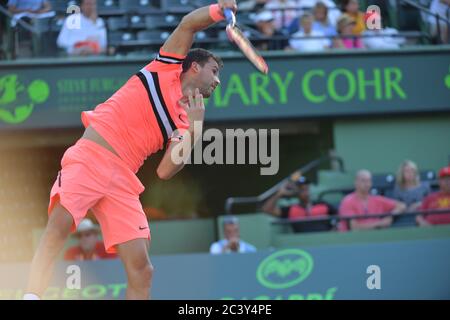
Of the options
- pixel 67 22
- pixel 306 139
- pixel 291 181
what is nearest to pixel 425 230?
pixel 291 181

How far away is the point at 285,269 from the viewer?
37.9ft

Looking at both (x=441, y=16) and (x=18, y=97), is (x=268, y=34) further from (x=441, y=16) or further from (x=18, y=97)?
(x=18, y=97)

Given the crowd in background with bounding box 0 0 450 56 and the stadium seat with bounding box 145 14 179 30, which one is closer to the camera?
the crowd in background with bounding box 0 0 450 56

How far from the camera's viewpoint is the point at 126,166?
282 inches

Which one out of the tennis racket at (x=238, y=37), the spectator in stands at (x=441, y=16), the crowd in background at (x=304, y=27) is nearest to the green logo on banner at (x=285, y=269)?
the crowd in background at (x=304, y=27)

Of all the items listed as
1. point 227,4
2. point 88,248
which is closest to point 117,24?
point 88,248

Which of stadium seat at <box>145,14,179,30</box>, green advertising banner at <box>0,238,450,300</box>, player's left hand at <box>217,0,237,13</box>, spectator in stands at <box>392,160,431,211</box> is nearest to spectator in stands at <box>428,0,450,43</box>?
spectator in stands at <box>392,160,431,211</box>

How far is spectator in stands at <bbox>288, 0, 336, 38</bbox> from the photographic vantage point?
1470cm

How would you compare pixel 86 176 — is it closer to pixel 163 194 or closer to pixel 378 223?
pixel 378 223

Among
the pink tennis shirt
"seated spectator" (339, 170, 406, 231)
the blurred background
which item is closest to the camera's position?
the pink tennis shirt

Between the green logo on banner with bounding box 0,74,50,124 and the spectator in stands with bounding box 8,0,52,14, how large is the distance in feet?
3.05

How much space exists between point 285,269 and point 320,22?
4512 millimetres

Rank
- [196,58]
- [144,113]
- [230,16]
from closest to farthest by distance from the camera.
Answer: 1. [230,16]
2. [144,113]
3. [196,58]

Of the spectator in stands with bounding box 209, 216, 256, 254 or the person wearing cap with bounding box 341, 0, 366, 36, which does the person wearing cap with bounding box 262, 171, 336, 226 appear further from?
the person wearing cap with bounding box 341, 0, 366, 36
